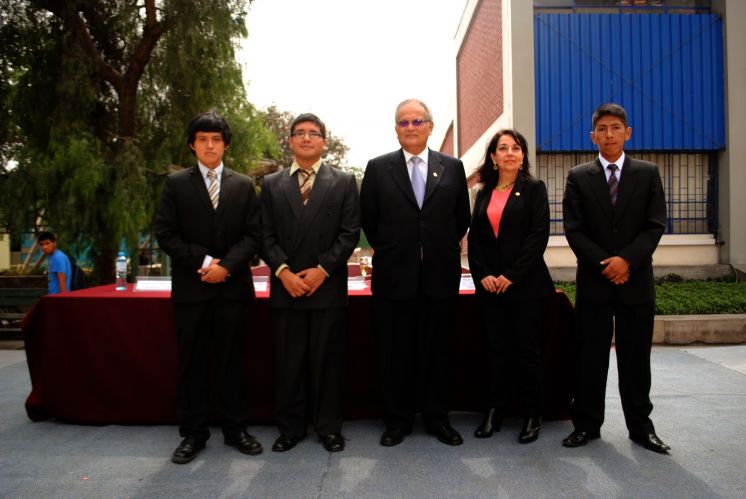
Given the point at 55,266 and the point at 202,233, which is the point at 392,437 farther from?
the point at 55,266

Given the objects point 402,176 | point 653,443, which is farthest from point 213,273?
point 653,443

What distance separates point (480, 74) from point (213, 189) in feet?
44.1

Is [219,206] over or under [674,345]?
over

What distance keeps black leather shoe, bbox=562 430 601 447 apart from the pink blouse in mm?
1321

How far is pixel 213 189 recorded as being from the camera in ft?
11.5

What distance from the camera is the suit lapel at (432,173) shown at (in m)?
3.56

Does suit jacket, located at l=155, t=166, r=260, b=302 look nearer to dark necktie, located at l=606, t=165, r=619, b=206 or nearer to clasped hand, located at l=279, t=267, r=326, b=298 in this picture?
clasped hand, located at l=279, t=267, r=326, b=298

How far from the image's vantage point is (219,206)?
11.4ft

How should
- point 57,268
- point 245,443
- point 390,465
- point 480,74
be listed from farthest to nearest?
point 480,74, point 57,268, point 245,443, point 390,465

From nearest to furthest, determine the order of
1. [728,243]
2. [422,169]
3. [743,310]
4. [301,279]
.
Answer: [301,279] < [422,169] < [743,310] < [728,243]

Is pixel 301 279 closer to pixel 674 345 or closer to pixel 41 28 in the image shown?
pixel 674 345

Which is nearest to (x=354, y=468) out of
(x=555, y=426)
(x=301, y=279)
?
(x=301, y=279)

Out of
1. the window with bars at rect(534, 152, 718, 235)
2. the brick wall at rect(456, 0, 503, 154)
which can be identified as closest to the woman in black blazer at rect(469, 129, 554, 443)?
the window with bars at rect(534, 152, 718, 235)

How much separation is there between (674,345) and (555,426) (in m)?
4.39
